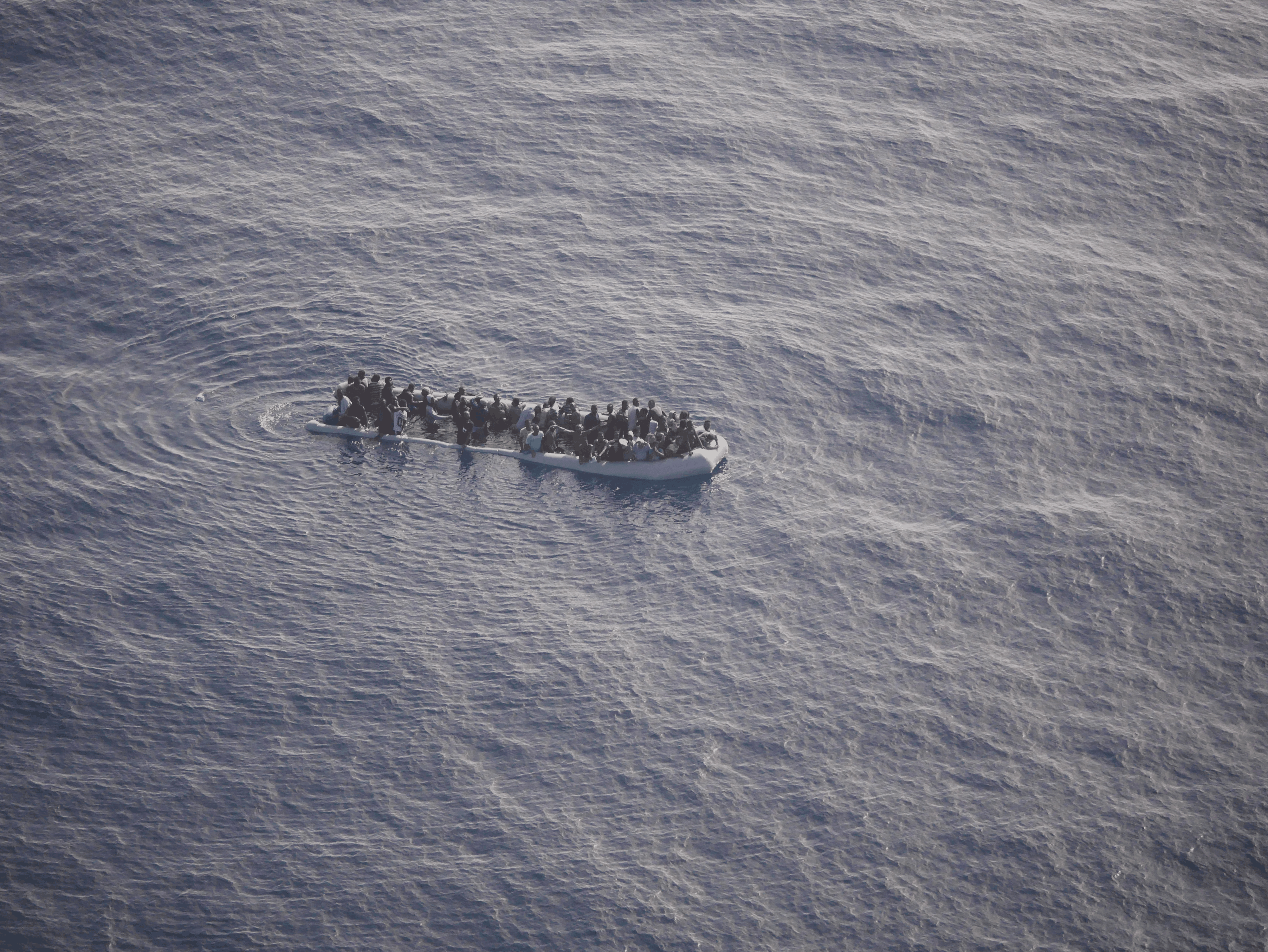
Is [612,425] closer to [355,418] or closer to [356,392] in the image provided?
[355,418]

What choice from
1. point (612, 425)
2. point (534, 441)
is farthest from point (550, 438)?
point (612, 425)

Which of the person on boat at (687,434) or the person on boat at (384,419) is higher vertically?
the person on boat at (687,434)

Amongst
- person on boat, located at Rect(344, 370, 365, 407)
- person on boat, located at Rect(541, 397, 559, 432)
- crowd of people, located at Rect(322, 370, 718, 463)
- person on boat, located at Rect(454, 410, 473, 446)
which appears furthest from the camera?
person on boat, located at Rect(344, 370, 365, 407)

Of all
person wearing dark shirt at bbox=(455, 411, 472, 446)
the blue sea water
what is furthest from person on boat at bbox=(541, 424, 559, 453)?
person wearing dark shirt at bbox=(455, 411, 472, 446)

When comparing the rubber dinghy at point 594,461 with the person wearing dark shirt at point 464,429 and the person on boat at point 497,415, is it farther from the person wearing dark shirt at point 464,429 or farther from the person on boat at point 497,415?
the person on boat at point 497,415

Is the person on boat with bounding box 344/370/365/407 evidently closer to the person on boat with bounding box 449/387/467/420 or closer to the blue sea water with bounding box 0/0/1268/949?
the blue sea water with bounding box 0/0/1268/949

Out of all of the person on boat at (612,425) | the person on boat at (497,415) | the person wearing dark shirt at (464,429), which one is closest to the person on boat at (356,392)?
the person wearing dark shirt at (464,429)

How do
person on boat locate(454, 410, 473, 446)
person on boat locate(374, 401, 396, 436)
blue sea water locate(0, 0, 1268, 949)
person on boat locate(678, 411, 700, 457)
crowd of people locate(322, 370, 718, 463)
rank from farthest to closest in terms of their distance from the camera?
person on boat locate(374, 401, 396, 436), person on boat locate(454, 410, 473, 446), crowd of people locate(322, 370, 718, 463), person on boat locate(678, 411, 700, 457), blue sea water locate(0, 0, 1268, 949)
